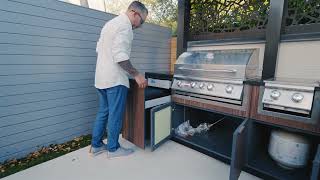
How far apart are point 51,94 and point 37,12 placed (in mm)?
885

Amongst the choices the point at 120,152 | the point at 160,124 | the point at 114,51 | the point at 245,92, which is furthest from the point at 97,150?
the point at 245,92

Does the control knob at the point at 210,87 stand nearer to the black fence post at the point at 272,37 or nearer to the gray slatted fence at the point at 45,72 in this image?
the black fence post at the point at 272,37

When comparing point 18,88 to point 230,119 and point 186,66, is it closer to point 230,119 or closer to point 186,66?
point 186,66

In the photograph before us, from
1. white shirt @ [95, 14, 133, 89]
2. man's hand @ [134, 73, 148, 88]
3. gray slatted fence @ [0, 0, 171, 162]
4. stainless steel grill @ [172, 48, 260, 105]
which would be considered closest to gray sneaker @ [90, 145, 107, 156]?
gray slatted fence @ [0, 0, 171, 162]

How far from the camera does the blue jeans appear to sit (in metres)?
1.95

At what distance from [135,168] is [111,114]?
61 cm

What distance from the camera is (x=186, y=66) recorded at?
86.4 inches

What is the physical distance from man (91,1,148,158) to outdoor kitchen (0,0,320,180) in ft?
0.71

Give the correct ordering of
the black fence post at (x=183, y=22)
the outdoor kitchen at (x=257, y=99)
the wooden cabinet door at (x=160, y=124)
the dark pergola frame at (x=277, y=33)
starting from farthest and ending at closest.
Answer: the black fence post at (x=183, y=22), the wooden cabinet door at (x=160, y=124), the dark pergola frame at (x=277, y=33), the outdoor kitchen at (x=257, y=99)

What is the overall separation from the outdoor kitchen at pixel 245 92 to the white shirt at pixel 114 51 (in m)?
0.27

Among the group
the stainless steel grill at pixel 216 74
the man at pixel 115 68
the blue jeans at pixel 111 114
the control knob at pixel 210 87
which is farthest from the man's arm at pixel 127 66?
the control knob at pixel 210 87

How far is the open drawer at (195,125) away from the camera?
6.84 ft

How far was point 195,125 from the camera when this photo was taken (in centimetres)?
279

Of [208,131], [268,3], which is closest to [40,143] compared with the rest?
[208,131]
